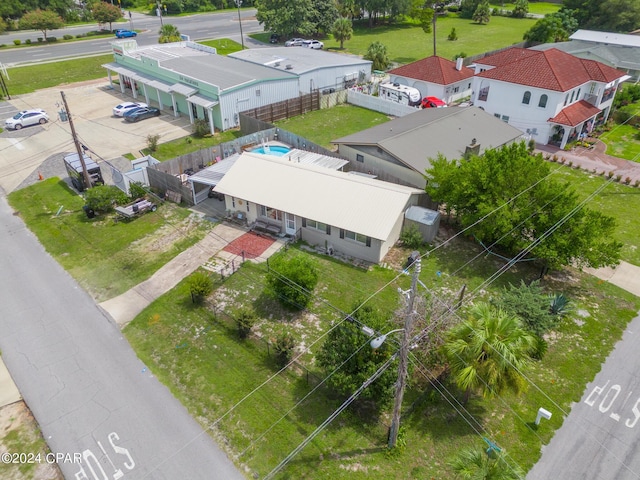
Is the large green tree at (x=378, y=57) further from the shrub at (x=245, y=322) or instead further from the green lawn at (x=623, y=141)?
the shrub at (x=245, y=322)

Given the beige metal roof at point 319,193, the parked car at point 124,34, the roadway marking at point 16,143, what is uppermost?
the parked car at point 124,34

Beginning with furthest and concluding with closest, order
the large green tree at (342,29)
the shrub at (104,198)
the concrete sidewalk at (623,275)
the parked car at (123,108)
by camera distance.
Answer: the large green tree at (342,29) → the parked car at (123,108) → the shrub at (104,198) → the concrete sidewalk at (623,275)

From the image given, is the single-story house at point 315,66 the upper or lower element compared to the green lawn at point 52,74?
upper

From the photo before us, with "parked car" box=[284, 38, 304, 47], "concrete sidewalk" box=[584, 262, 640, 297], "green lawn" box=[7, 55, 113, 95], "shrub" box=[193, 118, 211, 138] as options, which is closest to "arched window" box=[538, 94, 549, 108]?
"concrete sidewalk" box=[584, 262, 640, 297]

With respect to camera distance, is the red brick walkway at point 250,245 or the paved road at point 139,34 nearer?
the red brick walkway at point 250,245

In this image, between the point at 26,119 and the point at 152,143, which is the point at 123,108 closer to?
the point at 26,119

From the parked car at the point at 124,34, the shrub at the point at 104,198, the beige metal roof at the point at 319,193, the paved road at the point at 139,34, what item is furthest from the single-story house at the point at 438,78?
the parked car at the point at 124,34

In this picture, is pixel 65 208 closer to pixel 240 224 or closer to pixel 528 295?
pixel 240 224

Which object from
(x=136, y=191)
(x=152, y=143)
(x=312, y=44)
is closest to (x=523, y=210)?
(x=136, y=191)
